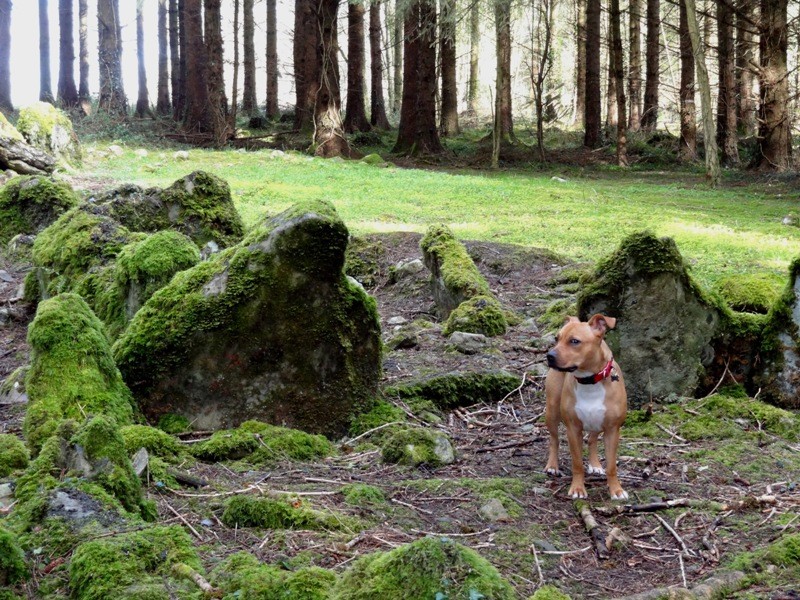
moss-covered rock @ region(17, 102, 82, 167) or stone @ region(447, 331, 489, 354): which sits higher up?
moss-covered rock @ region(17, 102, 82, 167)

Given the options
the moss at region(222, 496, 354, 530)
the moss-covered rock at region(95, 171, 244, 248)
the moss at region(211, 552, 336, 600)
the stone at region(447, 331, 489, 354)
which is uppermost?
the moss-covered rock at region(95, 171, 244, 248)

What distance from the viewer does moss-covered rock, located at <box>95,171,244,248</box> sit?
390 inches

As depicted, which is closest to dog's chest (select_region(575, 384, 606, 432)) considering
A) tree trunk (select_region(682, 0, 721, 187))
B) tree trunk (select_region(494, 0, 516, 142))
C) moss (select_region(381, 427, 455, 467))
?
moss (select_region(381, 427, 455, 467))

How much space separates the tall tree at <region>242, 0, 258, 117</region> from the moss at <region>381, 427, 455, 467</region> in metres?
38.5

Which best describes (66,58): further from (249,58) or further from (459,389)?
(459,389)

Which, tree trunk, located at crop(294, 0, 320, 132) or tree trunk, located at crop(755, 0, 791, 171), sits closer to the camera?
tree trunk, located at crop(755, 0, 791, 171)

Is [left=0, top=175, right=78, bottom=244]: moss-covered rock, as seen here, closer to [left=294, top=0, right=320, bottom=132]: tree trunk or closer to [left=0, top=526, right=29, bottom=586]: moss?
[left=0, top=526, right=29, bottom=586]: moss

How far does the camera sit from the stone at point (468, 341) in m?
7.64

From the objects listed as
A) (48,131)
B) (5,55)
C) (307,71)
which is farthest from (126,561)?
(5,55)

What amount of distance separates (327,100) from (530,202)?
12.1 metres

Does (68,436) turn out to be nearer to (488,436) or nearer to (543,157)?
(488,436)

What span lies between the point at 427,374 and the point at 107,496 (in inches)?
143

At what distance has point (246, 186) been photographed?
19.0 m

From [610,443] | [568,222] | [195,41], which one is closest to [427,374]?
[610,443]
